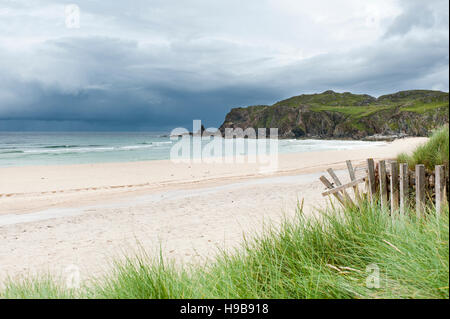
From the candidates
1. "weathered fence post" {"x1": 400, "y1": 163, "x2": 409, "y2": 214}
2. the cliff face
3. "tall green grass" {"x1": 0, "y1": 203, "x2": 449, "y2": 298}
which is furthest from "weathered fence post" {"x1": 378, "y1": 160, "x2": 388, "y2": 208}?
the cliff face

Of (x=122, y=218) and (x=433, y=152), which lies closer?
(x=433, y=152)

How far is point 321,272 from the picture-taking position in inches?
129

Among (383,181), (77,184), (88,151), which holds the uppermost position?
(383,181)

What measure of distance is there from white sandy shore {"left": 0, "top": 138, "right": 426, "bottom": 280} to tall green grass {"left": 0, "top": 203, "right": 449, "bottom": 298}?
44 centimetres

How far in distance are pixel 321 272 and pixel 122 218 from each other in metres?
8.87

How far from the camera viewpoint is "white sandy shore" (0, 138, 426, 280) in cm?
721

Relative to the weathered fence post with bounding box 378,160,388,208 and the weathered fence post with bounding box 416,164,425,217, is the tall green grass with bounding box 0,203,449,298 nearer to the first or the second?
the weathered fence post with bounding box 416,164,425,217

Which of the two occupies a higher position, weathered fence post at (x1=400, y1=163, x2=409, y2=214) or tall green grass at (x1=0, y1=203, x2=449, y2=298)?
weathered fence post at (x1=400, y1=163, x2=409, y2=214)

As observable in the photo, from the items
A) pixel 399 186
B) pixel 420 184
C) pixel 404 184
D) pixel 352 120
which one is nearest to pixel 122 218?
pixel 399 186

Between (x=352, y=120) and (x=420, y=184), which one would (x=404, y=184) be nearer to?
(x=420, y=184)
